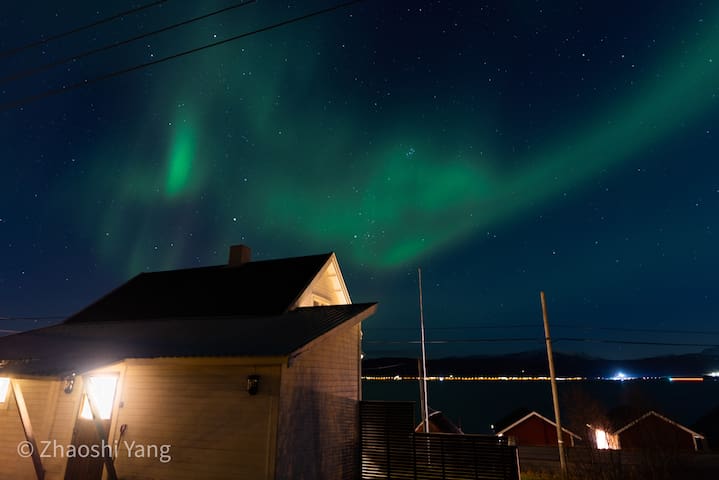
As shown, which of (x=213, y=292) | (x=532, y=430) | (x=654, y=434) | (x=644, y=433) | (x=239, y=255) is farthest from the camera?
(x=532, y=430)

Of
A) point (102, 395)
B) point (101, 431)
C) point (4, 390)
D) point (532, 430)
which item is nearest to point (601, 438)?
point (532, 430)

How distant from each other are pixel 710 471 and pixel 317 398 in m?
34.1

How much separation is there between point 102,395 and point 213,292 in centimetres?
587

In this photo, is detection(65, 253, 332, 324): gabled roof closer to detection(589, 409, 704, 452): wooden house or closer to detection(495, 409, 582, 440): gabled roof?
detection(589, 409, 704, 452): wooden house

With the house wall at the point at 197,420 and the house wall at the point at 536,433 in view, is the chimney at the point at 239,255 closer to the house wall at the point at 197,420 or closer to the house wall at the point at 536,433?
the house wall at the point at 197,420

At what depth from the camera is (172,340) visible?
440 inches

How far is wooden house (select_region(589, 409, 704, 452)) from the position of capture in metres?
39.7

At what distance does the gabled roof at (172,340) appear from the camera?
938cm

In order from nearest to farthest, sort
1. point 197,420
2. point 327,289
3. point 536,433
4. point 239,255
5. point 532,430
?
point 197,420 < point 327,289 < point 239,255 < point 536,433 < point 532,430

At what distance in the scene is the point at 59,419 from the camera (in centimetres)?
1069

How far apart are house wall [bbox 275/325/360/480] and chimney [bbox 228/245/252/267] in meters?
7.68

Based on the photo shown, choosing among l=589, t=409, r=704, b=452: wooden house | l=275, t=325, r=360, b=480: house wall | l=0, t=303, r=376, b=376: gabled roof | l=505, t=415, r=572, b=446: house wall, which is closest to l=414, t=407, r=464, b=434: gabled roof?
l=505, t=415, r=572, b=446: house wall

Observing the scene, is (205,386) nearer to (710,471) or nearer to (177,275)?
(177,275)

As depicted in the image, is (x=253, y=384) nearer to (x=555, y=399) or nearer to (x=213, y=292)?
(x=213, y=292)
